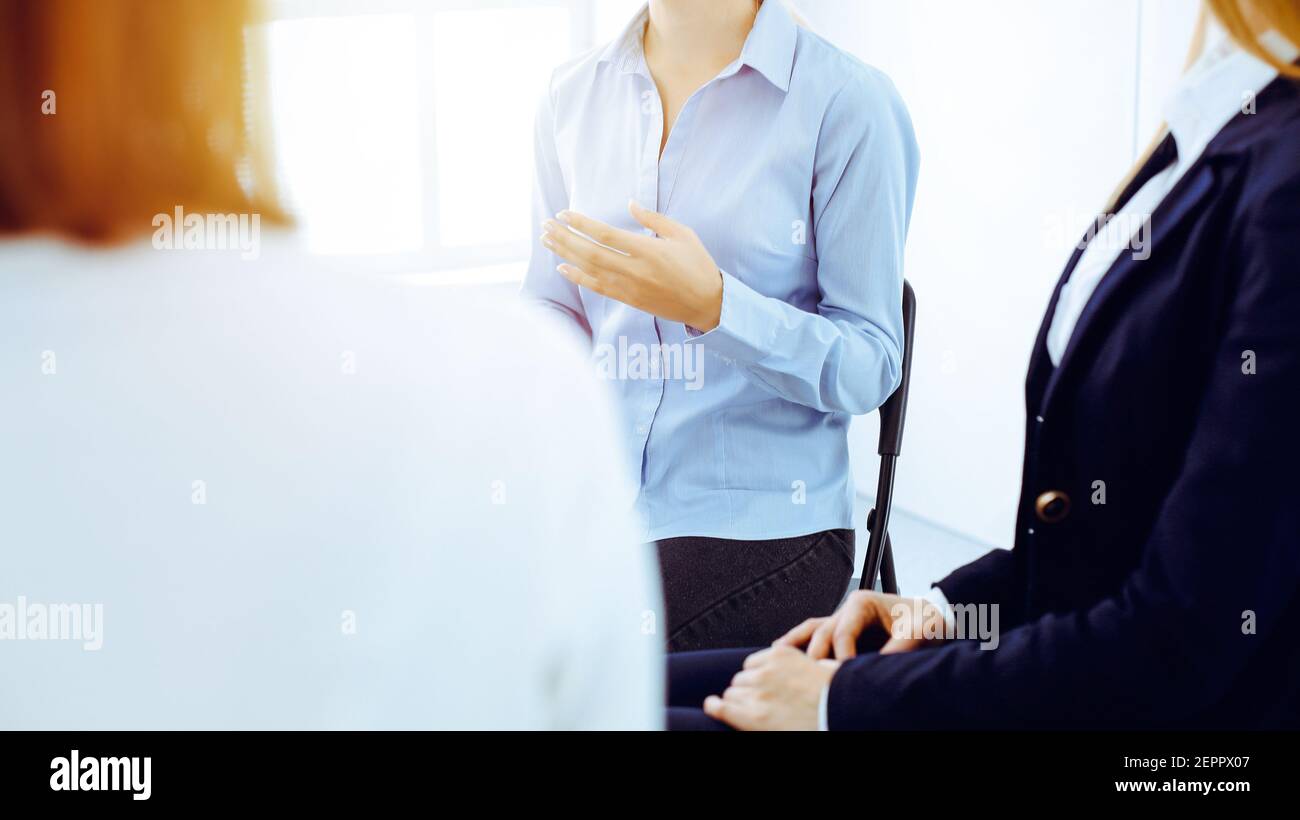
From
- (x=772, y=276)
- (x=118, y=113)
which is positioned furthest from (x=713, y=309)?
(x=118, y=113)

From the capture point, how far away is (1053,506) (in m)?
0.70

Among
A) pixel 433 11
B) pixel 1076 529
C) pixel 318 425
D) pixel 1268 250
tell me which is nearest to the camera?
pixel 318 425

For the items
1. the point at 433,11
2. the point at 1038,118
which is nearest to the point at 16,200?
the point at 1038,118

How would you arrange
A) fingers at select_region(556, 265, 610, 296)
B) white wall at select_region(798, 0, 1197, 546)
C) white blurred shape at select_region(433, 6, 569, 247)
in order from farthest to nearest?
white blurred shape at select_region(433, 6, 569, 247) < white wall at select_region(798, 0, 1197, 546) < fingers at select_region(556, 265, 610, 296)

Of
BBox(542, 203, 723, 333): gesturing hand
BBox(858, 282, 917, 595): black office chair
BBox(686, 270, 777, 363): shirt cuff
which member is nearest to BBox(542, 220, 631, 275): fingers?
BBox(542, 203, 723, 333): gesturing hand

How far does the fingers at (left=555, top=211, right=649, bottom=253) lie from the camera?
2.98 feet

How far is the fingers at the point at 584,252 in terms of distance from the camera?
2.98 feet

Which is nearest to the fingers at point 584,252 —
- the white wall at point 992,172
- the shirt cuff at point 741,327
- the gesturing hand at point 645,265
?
the gesturing hand at point 645,265

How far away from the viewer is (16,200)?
0.41 m

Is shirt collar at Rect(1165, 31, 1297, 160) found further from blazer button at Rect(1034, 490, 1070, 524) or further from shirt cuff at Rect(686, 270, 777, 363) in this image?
shirt cuff at Rect(686, 270, 777, 363)

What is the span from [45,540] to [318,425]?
121 mm

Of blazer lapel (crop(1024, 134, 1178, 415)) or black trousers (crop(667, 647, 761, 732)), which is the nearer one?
blazer lapel (crop(1024, 134, 1178, 415))

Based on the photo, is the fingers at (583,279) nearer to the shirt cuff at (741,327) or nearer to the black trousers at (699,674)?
the shirt cuff at (741,327)

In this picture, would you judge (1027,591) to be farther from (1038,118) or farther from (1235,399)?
(1038,118)
